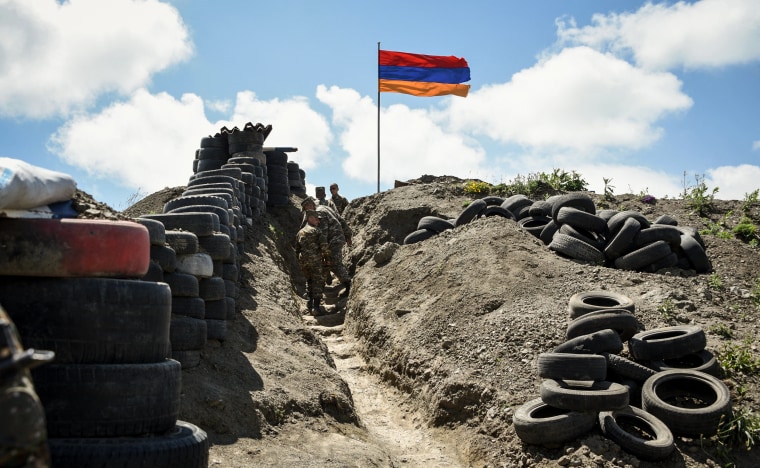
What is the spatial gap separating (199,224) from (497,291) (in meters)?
4.88

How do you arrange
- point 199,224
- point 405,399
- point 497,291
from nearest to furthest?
1. point 199,224
2. point 405,399
3. point 497,291

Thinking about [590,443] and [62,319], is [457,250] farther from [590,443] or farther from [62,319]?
[62,319]

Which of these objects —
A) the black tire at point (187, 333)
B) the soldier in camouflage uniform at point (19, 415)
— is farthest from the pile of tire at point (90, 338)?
the black tire at point (187, 333)

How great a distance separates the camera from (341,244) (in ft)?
53.7

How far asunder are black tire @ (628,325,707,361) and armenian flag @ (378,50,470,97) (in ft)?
54.5

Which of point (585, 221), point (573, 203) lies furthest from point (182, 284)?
point (573, 203)

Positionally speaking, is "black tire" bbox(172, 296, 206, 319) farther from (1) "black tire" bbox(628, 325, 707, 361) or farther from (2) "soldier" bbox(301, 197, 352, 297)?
(2) "soldier" bbox(301, 197, 352, 297)

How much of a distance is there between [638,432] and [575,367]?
903mm

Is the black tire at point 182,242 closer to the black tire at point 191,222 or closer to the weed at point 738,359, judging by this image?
the black tire at point 191,222

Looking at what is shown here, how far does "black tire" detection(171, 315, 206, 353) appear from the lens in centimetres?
738

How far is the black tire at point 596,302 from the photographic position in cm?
941

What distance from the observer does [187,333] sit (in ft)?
24.5

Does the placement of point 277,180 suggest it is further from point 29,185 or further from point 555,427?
point 29,185

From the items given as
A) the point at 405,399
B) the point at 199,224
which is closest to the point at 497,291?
the point at 405,399
